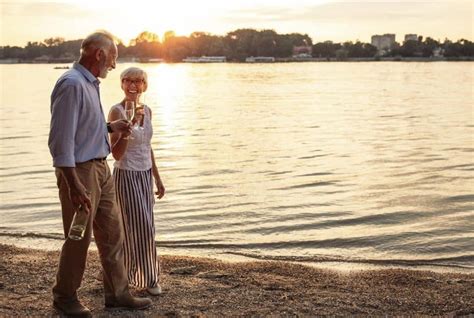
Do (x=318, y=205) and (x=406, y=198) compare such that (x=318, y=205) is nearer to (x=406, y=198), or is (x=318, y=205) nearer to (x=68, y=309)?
(x=406, y=198)

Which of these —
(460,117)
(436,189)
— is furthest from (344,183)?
(460,117)

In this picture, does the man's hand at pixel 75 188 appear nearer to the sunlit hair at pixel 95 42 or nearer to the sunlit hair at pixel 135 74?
the sunlit hair at pixel 95 42

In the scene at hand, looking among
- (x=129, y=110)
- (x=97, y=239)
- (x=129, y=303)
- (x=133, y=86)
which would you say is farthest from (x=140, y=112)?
(x=129, y=303)

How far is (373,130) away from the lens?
102 ft

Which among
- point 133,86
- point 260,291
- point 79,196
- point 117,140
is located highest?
point 133,86

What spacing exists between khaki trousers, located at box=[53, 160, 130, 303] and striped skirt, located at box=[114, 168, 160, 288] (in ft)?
1.66

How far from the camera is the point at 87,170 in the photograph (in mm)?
5637

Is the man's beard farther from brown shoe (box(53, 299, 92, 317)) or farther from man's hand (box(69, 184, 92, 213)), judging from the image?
brown shoe (box(53, 299, 92, 317))

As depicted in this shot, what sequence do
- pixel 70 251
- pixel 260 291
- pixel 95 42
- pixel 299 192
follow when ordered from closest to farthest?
1. pixel 95 42
2. pixel 70 251
3. pixel 260 291
4. pixel 299 192

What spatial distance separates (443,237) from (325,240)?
1896mm

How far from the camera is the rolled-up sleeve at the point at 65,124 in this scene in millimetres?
5374

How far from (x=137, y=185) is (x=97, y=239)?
0.76 meters

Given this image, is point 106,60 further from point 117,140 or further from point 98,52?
point 117,140

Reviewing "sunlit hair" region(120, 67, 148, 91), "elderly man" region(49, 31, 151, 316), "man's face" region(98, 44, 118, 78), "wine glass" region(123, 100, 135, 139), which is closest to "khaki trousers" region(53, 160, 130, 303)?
"elderly man" region(49, 31, 151, 316)
